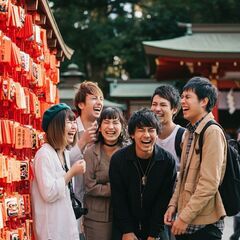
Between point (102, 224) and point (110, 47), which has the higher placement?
point (110, 47)

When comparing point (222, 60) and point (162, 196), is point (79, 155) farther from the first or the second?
point (222, 60)

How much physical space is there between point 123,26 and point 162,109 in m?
23.3

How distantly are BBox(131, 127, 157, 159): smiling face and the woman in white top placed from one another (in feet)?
1.59

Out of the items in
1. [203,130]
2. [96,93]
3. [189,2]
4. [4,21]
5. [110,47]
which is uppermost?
[189,2]

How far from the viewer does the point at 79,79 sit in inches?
843

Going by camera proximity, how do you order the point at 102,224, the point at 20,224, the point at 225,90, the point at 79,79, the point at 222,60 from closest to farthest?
the point at 20,224 < the point at 102,224 < the point at 222,60 < the point at 225,90 < the point at 79,79

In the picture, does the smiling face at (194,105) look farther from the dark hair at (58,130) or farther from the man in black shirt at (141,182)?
the dark hair at (58,130)

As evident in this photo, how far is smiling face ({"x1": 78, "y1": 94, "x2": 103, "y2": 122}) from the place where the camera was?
5508 mm

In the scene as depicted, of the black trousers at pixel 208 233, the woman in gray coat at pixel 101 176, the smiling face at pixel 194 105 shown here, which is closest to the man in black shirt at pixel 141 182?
the woman in gray coat at pixel 101 176

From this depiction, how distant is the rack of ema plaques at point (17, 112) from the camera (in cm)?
418

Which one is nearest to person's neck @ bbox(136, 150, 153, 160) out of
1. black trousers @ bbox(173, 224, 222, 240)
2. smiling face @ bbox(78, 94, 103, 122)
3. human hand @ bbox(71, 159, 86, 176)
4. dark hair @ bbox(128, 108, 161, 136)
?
dark hair @ bbox(128, 108, 161, 136)

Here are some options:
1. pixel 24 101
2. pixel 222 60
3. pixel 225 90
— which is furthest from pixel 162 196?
pixel 225 90

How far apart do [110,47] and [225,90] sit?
431 inches

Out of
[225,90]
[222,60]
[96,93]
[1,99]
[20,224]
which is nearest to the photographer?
[1,99]
